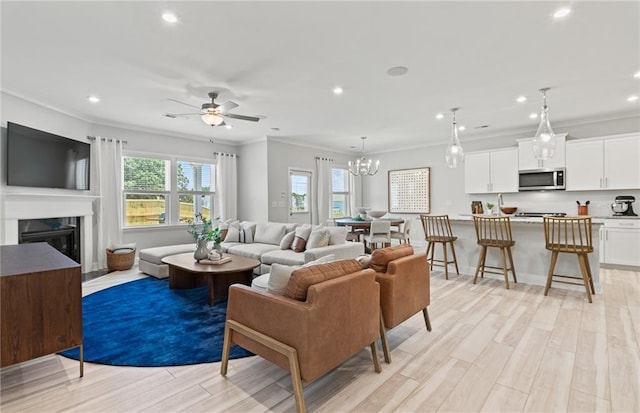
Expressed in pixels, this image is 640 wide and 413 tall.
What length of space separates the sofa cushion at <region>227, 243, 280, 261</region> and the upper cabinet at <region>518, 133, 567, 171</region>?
5059mm

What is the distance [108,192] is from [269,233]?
2.95 meters

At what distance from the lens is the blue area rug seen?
250cm

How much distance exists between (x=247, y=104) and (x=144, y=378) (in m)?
3.65

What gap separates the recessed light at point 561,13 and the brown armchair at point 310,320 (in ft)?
7.96

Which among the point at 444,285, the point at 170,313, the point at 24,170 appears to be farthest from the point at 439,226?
the point at 24,170

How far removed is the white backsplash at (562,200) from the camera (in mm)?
5602

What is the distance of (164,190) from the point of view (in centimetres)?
645

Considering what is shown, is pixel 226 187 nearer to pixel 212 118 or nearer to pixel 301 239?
pixel 301 239

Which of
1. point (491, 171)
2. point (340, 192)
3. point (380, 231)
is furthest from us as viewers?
point (340, 192)

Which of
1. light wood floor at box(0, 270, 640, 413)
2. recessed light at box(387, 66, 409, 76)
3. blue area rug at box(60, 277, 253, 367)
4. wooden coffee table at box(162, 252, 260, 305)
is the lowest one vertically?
light wood floor at box(0, 270, 640, 413)

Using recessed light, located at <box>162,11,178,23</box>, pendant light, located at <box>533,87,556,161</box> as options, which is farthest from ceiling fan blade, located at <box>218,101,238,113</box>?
pendant light, located at <box>533,87,556,161</box>

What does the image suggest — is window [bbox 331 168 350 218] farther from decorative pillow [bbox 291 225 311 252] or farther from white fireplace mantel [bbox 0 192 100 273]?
white fireplace mantel [bbox 0 192 100 273]

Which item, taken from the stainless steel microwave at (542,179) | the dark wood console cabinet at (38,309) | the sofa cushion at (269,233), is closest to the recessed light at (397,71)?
the sofa cushion at (269,233)

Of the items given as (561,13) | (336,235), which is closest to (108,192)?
(336,235)
